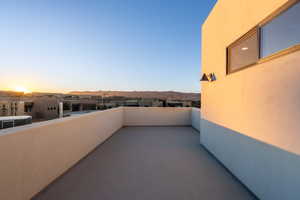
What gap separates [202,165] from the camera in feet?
7.99

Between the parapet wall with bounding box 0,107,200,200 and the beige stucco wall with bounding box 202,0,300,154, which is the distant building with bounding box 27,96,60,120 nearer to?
the parapet wall with bounding box 0,107,200,200

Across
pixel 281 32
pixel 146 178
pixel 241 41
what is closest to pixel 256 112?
pixel 281 32

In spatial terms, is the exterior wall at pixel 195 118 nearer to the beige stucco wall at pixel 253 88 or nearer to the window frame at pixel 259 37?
the beige stucco wall at pixel 253 88

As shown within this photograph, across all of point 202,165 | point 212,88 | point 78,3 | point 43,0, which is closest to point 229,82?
point 212,88

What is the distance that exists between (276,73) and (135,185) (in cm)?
214

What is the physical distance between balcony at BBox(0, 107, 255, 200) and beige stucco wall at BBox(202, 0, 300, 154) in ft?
2.94

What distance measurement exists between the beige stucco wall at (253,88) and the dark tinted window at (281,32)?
4.6 inches

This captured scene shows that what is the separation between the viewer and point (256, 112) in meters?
1.61

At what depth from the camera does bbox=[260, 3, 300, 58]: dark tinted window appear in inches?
44.5

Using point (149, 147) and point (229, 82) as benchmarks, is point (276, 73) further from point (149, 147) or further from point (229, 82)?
point (149, 147)

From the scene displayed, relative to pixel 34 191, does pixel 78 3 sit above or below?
above

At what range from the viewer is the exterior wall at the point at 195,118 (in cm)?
521

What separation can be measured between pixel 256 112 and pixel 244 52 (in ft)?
3.01

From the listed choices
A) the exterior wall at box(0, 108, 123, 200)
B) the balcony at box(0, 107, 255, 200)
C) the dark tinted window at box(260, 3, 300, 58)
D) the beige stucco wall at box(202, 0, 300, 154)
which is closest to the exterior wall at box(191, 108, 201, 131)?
the balcony at box(0, 107, 255, 200)
